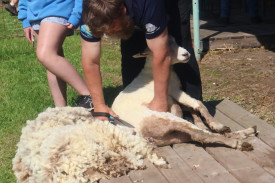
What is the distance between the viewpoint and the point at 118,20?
3184 millimetres

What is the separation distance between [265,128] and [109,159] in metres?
1.36

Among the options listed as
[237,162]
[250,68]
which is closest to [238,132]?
[237,162]

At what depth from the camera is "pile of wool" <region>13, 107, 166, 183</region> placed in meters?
2.82

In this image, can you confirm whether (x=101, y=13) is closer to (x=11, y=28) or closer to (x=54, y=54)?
(x=54, y=54)

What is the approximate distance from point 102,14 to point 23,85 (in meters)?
3.40

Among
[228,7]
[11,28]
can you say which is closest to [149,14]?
[228,7]

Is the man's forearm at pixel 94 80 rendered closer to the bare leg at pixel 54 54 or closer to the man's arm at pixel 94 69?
the man's arm at pixel 94 69

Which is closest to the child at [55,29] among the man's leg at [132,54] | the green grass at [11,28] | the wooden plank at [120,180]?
the man's leg at [132,54]

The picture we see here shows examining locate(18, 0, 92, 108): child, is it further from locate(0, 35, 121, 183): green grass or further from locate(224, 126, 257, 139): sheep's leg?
locate(224, 126, 257, 139): sheep's leg

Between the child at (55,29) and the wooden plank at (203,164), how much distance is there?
1.09 metres

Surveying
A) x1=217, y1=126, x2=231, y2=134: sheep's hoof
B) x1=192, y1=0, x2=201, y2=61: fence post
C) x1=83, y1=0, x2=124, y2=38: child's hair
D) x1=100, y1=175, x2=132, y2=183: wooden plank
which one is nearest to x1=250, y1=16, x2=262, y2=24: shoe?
x1=192, y1=0, x2=201, y2=61: fence post

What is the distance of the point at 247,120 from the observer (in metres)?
3.82

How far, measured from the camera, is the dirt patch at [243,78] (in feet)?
17.0

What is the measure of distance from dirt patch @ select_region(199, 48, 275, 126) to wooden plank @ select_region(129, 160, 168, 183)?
6.71 feet
